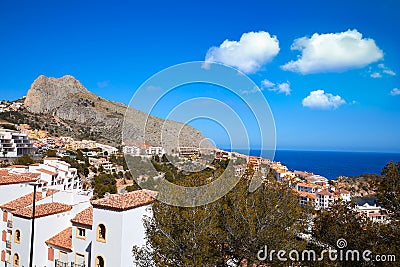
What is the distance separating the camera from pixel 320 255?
9.77 meters

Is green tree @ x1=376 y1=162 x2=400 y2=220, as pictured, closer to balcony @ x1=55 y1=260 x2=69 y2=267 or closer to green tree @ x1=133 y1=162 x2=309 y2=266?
green tree @ x1=133 y1=162 x2=309 y2=266

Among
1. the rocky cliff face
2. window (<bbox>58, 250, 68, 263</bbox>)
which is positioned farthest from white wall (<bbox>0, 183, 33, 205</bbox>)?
the rocky cliff face

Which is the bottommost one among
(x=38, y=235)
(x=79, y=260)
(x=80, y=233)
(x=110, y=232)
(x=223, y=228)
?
(x=79, y=260)

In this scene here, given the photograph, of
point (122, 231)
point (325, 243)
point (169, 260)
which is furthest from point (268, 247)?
point (122, 231)

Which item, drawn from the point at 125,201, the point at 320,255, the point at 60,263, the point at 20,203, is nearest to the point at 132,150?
the point at 125,201

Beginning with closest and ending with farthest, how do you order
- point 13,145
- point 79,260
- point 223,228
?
point 223,228
point 79,260
point 13,145

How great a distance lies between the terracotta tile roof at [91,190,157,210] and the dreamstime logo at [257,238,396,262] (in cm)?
445

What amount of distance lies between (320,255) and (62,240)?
420 inches

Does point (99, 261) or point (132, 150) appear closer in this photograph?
point (132, 150)

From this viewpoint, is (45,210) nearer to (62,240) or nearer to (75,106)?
(62,240)

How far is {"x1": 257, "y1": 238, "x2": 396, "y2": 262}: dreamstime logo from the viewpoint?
919 cm

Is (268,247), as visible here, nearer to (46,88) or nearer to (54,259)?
(54,259)

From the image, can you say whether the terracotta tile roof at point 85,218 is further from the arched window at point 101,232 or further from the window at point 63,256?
the window at point 63,256

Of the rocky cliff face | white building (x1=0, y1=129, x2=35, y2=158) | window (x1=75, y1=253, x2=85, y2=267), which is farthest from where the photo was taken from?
the rocky cliff face
